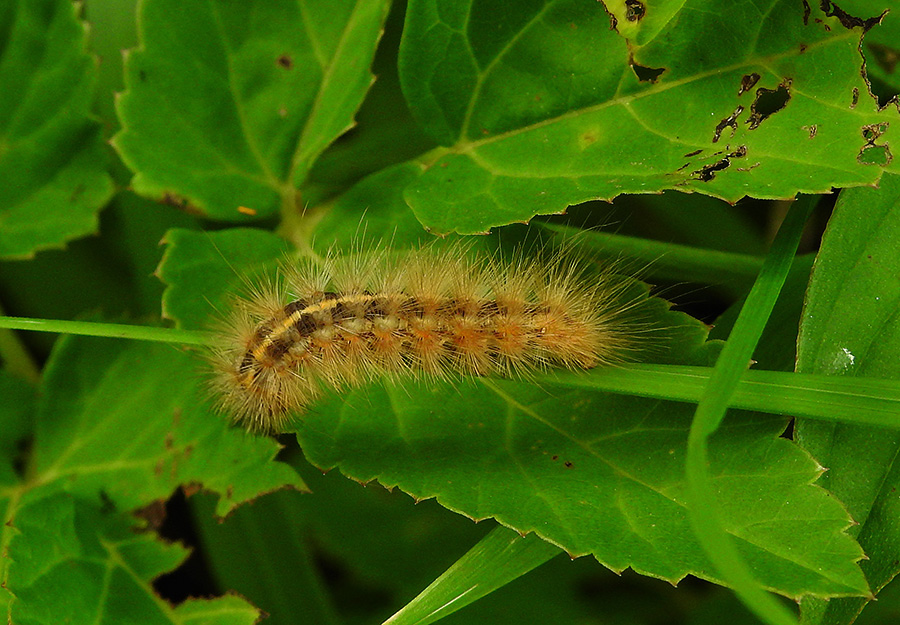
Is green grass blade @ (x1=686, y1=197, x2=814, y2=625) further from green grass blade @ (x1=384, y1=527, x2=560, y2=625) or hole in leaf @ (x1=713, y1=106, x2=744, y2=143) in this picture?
green grass blade @ (x1=384, y1=527, x2=560, y2=625)

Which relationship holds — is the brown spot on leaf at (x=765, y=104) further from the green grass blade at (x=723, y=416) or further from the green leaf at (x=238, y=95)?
the green leaf at (x=238, y=95)

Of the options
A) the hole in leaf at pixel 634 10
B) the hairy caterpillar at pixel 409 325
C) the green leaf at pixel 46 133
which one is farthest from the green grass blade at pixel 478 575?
the green leaf at pixel 46 133

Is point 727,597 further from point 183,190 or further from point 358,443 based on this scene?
point 183,190

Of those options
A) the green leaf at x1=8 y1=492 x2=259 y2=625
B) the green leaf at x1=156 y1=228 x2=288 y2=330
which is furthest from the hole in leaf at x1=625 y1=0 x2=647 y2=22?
the green leaf at x1=8 y1=492 x2=259 y2=625

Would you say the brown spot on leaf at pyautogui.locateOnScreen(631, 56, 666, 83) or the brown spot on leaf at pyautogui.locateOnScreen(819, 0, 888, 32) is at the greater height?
the brown spot on leaf at pyautogui.locateOnScreen(819, 0, 888, 32)

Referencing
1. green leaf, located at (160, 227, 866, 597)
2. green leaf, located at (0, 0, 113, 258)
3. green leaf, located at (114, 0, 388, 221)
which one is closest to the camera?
green leaf, located at (160, 227, 866, 597)

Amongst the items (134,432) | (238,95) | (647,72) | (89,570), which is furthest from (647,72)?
(89,570)
